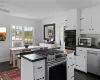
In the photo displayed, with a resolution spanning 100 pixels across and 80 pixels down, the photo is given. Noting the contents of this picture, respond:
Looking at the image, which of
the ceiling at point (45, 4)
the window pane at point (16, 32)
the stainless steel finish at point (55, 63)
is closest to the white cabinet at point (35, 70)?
the stainless steel finish at point (55, 63)

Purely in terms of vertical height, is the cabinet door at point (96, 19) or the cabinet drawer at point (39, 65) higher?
the cabinet door at point (96, 19)

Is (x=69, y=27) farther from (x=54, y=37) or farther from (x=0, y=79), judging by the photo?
(x=0, y=79)

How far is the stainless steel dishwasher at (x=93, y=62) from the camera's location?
3.32 m

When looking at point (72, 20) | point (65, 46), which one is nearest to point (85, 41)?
point (65, 46)

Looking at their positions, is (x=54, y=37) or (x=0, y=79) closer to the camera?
(x=0, y=79)

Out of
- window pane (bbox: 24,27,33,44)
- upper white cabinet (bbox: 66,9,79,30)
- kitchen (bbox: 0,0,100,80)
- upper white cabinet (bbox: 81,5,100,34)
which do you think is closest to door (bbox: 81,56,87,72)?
kitchen (bbox: 0,0,100,80)

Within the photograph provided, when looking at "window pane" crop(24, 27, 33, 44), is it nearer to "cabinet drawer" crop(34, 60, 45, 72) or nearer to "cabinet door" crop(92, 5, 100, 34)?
"cabinet door" crop(92, 5, 100, 34)

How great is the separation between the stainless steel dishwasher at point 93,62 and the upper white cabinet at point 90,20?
86 centimetres

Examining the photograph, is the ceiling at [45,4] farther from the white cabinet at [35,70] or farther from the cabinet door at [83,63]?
the white cabinet at [35,70]

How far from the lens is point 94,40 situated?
411 centimetres

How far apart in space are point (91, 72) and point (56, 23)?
11.2ft

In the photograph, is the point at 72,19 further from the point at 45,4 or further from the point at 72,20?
the point at 45,4

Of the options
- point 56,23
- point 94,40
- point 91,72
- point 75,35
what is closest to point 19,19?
point 56,23

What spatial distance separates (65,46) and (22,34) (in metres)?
3.02
